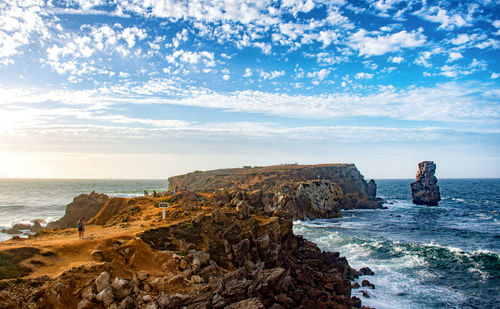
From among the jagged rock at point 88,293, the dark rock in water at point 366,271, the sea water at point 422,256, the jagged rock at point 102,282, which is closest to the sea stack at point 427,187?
the sea water at point 422,256

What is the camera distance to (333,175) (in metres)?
94.7

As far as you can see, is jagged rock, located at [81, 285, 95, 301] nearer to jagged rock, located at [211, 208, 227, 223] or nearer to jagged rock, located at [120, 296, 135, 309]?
jagged rock, located at [120, 296, 135, 309]

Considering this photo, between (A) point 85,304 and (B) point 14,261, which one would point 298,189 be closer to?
(B) point 14,261

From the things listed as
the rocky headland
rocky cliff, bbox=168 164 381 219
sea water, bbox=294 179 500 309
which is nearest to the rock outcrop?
rocky cliff, bbox=168 164 381 219

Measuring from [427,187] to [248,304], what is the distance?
3413 inches

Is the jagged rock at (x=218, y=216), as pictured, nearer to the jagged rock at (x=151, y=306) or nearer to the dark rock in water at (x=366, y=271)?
the jagged rock at (x=151, y=306)

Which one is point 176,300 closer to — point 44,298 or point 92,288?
point 92,288

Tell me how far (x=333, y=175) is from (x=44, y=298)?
3520 inches

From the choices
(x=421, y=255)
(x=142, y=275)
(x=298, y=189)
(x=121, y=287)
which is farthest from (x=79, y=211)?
(x=421, y=255)

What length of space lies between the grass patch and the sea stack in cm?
9061

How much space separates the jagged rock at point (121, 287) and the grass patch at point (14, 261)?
4.15 metres

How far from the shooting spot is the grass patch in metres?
13.4

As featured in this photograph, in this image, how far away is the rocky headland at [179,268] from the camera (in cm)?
1303

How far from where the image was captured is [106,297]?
1281 centimetres
